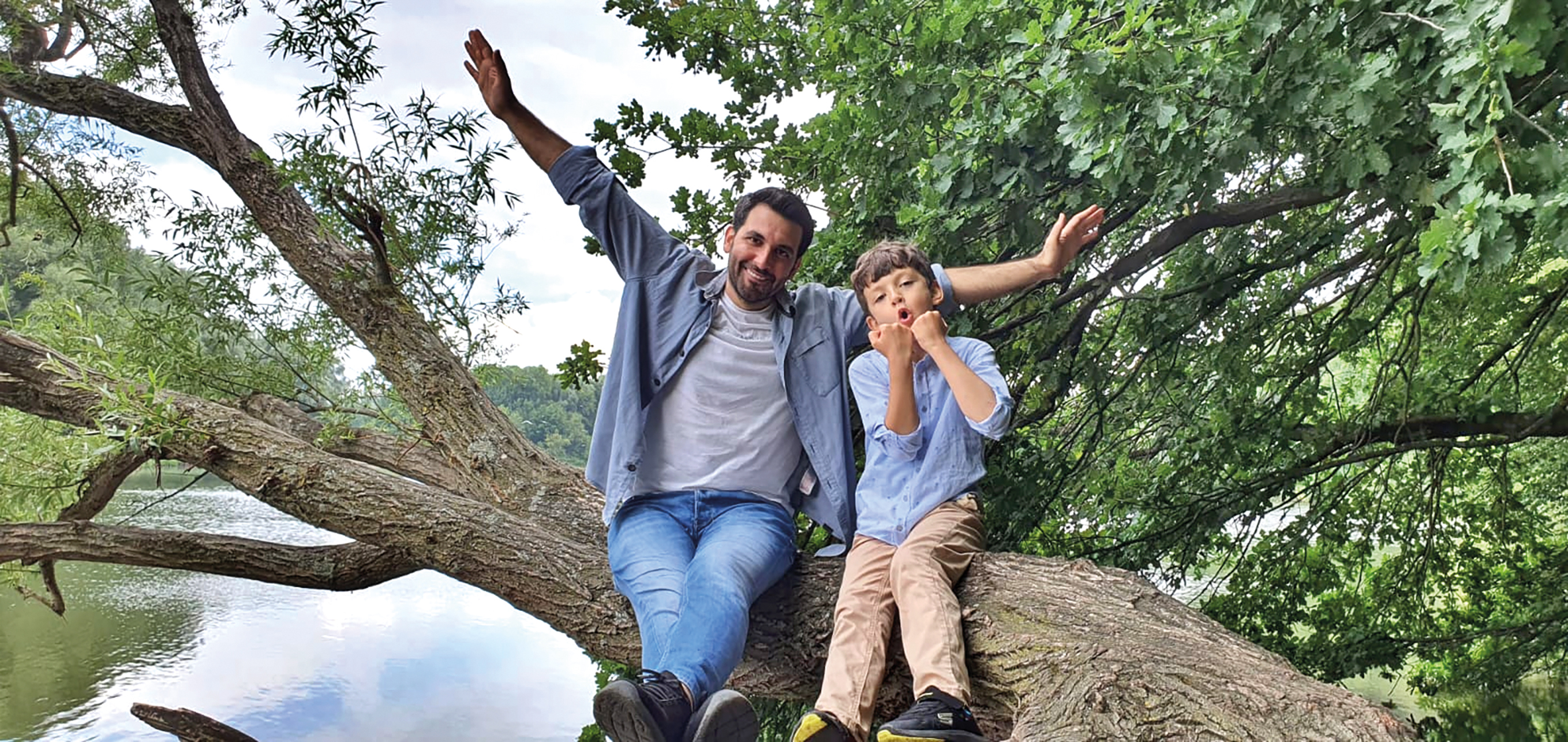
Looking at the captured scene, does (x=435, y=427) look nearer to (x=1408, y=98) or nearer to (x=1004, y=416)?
(x=1004, y=416)

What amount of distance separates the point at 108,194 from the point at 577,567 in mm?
4747

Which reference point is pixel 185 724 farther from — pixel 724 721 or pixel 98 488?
pixel 724 721

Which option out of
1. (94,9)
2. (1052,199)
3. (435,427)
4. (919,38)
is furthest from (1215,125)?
(94,9)

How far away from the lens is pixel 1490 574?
14.5 ft

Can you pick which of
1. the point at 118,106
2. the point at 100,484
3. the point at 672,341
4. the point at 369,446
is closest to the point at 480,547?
the point at 672,341

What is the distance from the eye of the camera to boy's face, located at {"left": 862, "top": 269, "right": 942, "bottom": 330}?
2021mm

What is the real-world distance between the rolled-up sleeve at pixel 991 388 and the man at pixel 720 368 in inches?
7.5

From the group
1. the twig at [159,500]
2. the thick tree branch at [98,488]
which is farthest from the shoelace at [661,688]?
the thick tree branch at [98,488]

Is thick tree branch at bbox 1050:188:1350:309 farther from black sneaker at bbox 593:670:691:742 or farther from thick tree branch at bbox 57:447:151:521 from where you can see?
thick tree branch at bbox 57:447:151:521

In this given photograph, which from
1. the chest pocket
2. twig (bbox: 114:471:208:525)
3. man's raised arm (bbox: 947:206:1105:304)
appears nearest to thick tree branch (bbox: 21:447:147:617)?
twig (bbox: 114:471:208:525)

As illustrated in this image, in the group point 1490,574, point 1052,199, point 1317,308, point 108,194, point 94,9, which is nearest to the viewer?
point 1052,199

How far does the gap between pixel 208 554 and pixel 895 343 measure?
254 centimetres

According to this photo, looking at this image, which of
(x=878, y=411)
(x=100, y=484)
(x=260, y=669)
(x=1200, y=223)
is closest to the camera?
(x=878, y=411)

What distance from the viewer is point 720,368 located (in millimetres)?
2188
